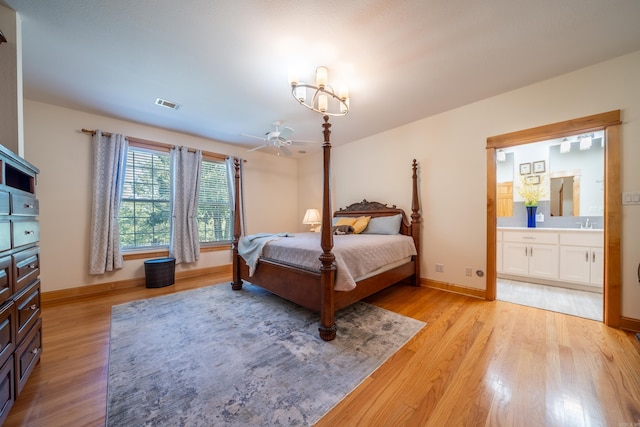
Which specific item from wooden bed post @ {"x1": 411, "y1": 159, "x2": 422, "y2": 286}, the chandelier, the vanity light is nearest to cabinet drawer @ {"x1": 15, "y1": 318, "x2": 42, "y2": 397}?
the chandelier

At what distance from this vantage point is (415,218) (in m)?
3.48

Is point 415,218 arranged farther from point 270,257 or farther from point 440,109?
point 270,257

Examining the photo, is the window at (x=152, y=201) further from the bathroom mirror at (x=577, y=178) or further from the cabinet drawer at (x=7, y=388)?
the bathroom mirror at (x=577, y=178)

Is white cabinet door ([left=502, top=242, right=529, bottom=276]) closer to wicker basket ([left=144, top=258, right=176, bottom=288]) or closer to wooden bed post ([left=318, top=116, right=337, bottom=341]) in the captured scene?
wooden bed post ([left=318, top=116, right=337, bottom=341])

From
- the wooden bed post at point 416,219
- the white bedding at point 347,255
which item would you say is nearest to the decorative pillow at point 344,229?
the white bedding at point 347,255

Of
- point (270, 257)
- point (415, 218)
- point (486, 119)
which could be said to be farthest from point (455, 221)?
point (270, 257)

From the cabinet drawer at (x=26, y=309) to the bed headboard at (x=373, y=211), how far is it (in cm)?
386

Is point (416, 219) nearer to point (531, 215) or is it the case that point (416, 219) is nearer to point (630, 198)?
point (630, 198)

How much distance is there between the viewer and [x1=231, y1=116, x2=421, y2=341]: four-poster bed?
200 centimetres

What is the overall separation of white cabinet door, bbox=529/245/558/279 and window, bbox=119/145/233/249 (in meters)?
5.53

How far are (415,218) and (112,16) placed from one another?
3841mm

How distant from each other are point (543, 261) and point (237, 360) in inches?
173

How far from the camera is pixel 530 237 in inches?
139

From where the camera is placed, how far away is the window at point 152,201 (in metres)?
3.56
